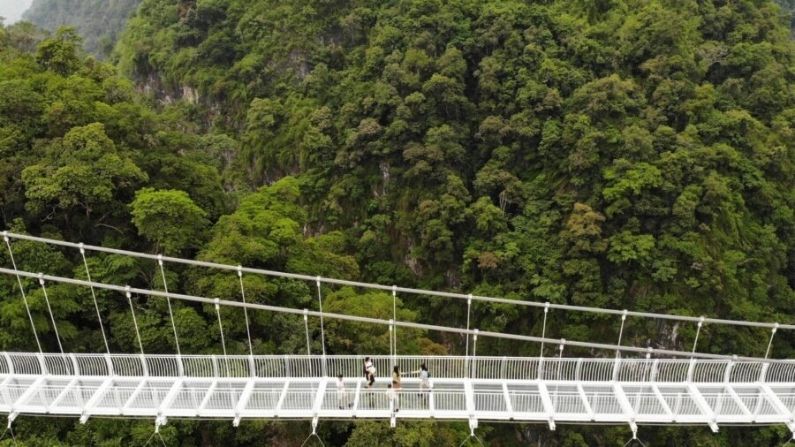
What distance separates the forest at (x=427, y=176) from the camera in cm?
1406

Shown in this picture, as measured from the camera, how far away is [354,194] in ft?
83.7

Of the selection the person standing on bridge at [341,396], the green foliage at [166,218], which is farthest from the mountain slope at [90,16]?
the person standing on bridge at [341,396]

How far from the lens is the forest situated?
1406 centimetres

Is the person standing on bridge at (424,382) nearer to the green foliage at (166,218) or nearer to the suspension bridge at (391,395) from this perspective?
the suspension bridge at (391,395)

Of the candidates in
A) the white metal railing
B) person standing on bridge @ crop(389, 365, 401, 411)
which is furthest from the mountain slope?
person standing on bridge @ crop(389, 365, 401, 411)

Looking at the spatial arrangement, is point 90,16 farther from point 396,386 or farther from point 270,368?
point 396,386

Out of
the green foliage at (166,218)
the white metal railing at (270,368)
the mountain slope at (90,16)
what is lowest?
the white metal railing at (270,368)

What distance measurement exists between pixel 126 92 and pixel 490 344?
15.5m

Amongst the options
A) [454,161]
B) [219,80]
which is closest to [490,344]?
[454,161]

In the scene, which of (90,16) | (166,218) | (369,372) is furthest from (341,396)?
(90,16)

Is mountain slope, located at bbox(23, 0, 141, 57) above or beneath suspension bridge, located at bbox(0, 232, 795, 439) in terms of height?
above

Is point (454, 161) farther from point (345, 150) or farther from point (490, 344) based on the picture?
point (490, 344)

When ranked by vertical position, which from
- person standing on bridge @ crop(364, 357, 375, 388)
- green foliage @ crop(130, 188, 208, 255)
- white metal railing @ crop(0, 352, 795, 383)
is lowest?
white metal railing @ crop(0, 352, 795, 383)

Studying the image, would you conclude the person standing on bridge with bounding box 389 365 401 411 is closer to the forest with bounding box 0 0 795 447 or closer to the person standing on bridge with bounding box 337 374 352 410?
the person standing on bridge with bounding box 337 374 352 410
